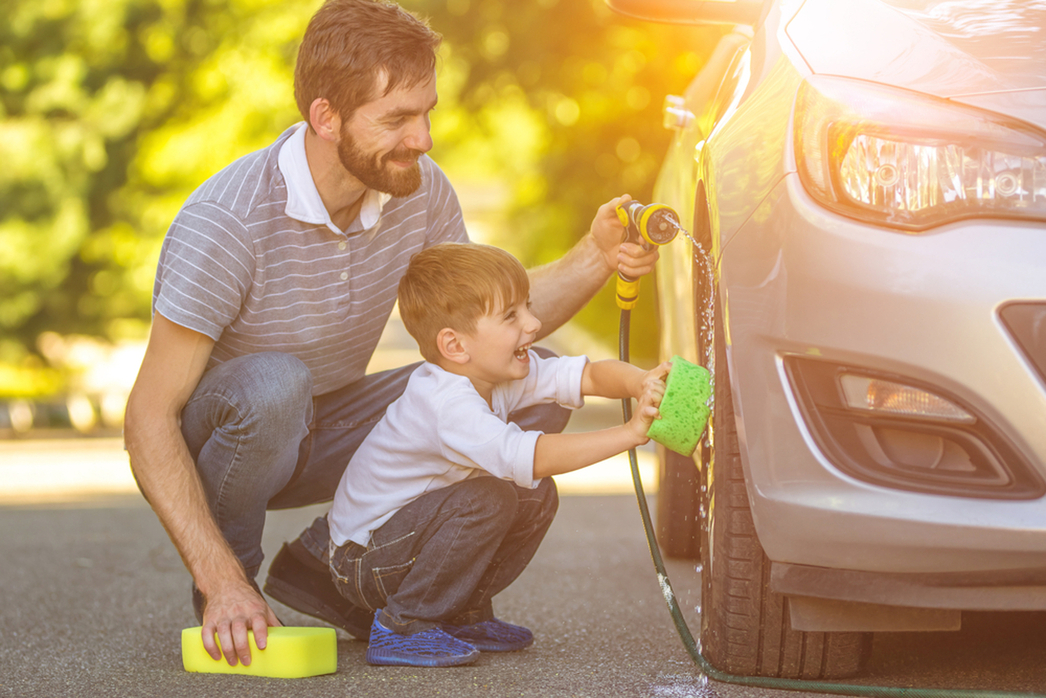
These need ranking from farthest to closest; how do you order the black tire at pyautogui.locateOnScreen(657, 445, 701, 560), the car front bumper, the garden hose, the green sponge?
1. the black tire at pyautogui.locateOnScreen(657, 445, 701, 560)
2. the green sponge
3. the garden hose
4. the car front bumper

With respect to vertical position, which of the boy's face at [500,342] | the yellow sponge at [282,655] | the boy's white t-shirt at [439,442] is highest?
the boy's face at [500,342]

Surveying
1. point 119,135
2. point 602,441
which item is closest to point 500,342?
point 602,441

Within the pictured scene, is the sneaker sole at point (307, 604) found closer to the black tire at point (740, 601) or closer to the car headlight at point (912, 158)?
the black tire at point (740, 601)

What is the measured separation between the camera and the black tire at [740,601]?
7.21 feet

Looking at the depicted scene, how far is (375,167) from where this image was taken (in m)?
2.83

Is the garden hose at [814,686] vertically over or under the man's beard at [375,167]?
under

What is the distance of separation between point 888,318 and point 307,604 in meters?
1.67

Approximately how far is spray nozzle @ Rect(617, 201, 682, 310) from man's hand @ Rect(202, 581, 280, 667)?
1011 millimetres

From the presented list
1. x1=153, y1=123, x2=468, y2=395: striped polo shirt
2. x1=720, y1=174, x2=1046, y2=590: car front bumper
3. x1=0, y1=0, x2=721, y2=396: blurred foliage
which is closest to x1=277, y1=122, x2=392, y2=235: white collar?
x1=153, y1=123, x2=468, y2=395: striped polo shirt

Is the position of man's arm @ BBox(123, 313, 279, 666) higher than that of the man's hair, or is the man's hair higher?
the man's hair

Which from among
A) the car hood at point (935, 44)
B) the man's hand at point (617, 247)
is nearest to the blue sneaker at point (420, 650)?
the man's hand at point (617, 247)

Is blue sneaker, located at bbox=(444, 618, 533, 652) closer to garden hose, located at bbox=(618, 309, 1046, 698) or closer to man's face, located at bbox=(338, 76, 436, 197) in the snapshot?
garden hose, located at bbox=(618, 309, 1046, 698)

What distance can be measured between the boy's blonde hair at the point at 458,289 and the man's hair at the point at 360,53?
0.43 m

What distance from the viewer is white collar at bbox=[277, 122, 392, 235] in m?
2.83
